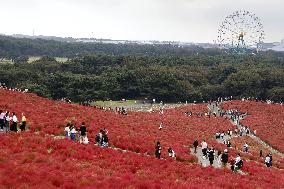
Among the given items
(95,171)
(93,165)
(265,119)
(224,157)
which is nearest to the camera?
(95,171)

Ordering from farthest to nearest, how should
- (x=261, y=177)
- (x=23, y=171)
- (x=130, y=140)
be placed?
1. (x=130, y=140)
2. (x=261, y=177)
3. (x=23, y=171)

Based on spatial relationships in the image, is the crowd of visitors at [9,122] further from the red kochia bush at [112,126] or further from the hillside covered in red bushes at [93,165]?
the red kochia bush at [112,126]

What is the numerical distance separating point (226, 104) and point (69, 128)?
219ft

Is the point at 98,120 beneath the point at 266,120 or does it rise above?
above

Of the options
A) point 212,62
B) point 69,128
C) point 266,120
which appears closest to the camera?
point 69,128

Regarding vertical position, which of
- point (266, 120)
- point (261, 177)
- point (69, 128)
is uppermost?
point (69, 128)

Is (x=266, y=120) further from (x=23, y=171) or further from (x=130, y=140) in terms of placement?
(x=23, y=171)

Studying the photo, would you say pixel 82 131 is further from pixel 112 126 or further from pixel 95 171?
pixel 112 126

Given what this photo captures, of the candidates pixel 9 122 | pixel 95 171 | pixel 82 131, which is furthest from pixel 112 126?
pixel 95 171

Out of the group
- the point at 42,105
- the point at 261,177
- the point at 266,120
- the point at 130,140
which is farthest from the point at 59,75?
the point at 261,177

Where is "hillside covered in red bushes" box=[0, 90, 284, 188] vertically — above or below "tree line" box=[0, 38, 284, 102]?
above

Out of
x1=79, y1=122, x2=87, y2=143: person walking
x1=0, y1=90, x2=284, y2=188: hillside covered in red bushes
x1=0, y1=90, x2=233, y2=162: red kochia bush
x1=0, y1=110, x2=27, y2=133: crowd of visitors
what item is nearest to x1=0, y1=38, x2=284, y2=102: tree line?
x1=0, y1=90, x2=233, y2=162: red kochia bush

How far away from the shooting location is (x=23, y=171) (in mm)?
Result: 20906

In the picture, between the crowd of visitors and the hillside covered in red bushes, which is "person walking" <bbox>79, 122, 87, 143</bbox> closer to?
the hillside covered in red bushes
